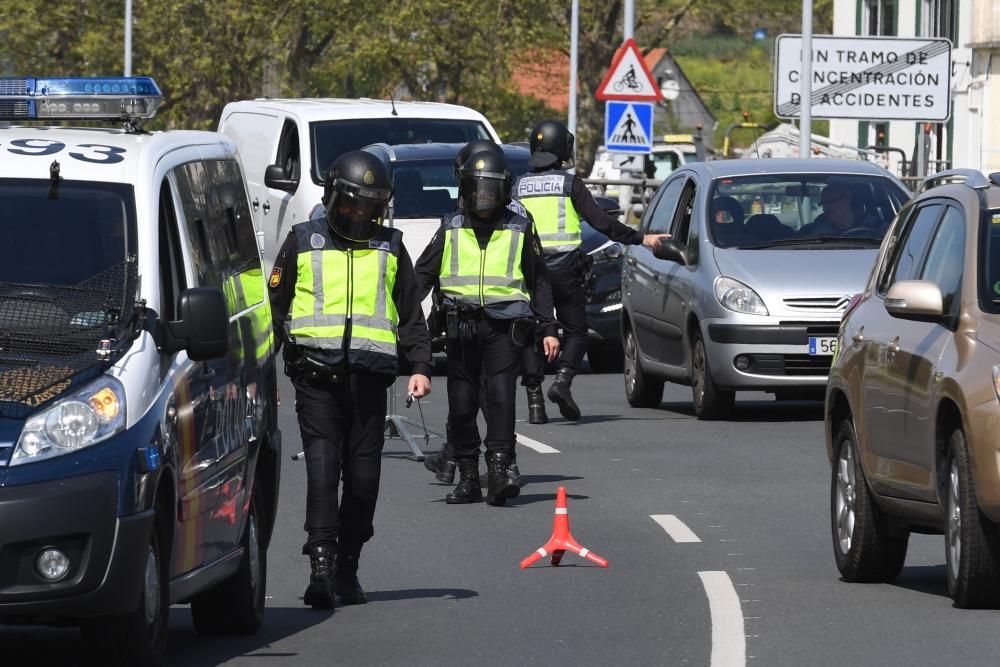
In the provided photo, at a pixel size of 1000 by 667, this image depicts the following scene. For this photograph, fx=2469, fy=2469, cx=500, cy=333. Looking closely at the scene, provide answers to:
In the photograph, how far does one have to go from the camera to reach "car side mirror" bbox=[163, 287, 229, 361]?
7.51m

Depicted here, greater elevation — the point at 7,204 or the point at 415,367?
the point at 7,204

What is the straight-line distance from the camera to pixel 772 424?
17.0 meters

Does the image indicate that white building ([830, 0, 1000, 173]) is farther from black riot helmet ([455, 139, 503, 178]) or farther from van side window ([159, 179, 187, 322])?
van side window ([159, 179, 187, 322])

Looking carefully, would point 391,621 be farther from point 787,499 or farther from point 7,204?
point 787,499

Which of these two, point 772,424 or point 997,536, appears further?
point 772,424

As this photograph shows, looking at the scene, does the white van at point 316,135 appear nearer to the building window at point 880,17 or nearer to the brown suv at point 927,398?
the brown suv at point 927,398

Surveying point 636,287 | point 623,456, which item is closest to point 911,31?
point 636,287

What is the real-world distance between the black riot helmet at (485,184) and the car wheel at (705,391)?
15.3ft

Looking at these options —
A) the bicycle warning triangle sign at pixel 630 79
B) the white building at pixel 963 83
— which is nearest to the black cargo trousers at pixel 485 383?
the bicycle warning triangle sign at pixel 630 79

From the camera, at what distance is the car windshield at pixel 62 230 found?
776 cm

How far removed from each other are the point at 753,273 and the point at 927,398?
7700 millimetres

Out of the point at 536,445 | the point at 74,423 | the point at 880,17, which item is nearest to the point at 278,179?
the point at 536,445

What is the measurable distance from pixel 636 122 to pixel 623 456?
14654 millimetres

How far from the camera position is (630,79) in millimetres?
29359
